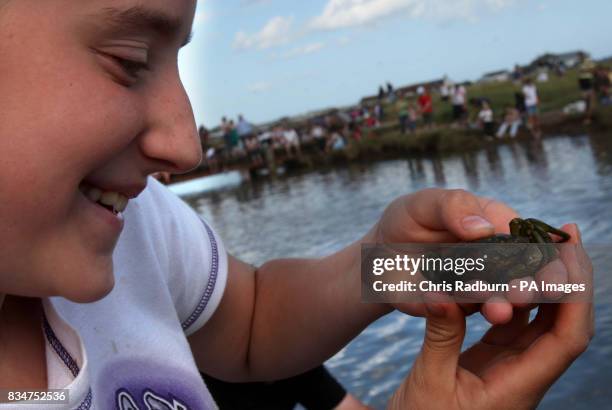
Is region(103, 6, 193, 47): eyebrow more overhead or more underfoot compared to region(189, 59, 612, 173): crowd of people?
more overhead

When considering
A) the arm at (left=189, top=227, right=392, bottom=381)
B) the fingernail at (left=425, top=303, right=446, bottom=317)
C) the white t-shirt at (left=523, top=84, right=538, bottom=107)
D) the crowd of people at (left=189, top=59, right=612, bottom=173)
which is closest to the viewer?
the fingernail at (left=425, top=303, right=446, bottom=317)

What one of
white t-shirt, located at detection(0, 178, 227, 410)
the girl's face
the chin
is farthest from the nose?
white t-shirt, located at detection(0, 178, 227, 410)

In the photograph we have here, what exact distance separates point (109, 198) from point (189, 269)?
614mm

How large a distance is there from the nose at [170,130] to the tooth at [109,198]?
9 cm

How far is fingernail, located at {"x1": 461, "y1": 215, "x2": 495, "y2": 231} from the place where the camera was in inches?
54.2

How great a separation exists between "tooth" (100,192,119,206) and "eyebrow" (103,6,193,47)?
301mm

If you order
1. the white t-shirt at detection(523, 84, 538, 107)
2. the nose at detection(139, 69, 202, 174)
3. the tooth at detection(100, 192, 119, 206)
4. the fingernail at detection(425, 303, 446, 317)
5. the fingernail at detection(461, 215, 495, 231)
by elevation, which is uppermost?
the nose at detection(139, 69, 202, 174)

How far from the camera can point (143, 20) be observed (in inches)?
48.1

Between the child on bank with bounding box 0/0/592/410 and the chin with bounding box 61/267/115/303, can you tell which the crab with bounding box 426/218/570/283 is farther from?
the chin with bounding box 61/267/115/303

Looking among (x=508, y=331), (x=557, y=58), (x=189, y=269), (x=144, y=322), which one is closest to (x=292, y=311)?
(x=189, y=269)

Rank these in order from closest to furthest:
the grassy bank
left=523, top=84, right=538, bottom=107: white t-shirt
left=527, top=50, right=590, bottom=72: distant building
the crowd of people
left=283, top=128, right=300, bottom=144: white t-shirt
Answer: the grassy bank, left=523, top=84, right=538, bottom=107: white t-shirt, the crowd of people, left=283, top=128, right=300, bottom=144: white t-shirt, left=527, top=50, right=590, bottom=72: distant building

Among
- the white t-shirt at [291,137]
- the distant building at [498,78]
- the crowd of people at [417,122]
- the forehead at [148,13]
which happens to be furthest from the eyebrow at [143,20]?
the distant building at [498,78]

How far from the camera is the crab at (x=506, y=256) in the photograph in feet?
4.56

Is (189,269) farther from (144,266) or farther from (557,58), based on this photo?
(557,58)
